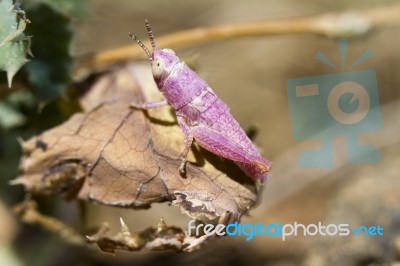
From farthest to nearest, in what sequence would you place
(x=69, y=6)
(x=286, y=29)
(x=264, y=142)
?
(x=264, y=142), (x=286, y=29), (x=69, y=6)

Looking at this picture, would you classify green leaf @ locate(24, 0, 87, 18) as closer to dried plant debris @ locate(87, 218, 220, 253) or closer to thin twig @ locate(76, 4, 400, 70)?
thin twig @ locate(76, 4, 400, 70)

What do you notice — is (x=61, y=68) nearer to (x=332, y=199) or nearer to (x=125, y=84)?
(x=125, y=84)

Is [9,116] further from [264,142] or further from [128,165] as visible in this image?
[264,142]

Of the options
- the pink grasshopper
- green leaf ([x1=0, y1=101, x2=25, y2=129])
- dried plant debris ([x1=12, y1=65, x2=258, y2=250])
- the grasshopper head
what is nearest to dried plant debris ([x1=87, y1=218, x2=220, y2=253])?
dried plant debris ([x1=12, y1=65, x2=258, y2=250])

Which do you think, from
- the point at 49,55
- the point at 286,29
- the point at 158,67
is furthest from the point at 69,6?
the point at 286,29

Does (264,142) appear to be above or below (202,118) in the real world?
below

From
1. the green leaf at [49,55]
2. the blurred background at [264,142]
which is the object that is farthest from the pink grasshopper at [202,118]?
the green leaf at [49,55]
